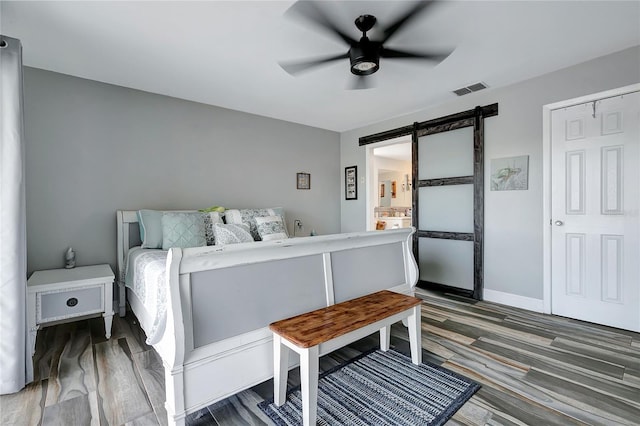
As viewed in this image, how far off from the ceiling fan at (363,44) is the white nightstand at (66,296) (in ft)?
8.13

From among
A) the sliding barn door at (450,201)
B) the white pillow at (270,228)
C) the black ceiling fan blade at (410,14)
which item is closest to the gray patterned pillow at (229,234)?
the white pillow at (270,228)

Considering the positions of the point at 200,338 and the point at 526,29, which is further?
the point at 526,29

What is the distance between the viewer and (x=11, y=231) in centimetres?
186

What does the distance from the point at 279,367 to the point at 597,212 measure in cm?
330

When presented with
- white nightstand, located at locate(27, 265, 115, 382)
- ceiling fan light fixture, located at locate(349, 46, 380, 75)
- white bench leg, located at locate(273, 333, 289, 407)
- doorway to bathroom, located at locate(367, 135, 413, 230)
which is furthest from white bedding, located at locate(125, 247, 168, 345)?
doorway to bathroom, located at locate(367, 135, 413, 230)

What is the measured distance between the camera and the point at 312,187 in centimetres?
510

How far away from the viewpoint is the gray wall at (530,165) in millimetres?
3020

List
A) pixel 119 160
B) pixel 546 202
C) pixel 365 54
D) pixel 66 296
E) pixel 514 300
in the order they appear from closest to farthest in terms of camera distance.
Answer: pixel 365 54, pixel 66 296, pixel 546 202, pixel 119 160, pixel 514 300

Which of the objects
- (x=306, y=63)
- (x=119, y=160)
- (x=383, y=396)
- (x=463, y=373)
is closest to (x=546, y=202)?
(x=463, y=373)

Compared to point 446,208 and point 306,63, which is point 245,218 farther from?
point 446,208

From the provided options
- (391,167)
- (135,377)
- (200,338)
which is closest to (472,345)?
(200,338)

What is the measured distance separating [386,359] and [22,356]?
2463 millimetres

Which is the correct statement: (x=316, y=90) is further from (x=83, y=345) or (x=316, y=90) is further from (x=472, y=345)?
(x=83, y=345)

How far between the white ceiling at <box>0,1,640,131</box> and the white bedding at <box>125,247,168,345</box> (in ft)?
5.85
